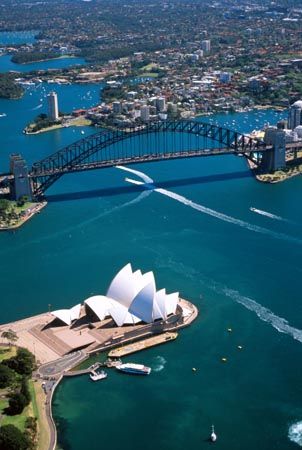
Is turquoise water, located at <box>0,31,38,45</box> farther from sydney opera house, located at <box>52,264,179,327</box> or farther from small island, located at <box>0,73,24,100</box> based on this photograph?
sydney opera house, located at <box>52,264,179,327</box>

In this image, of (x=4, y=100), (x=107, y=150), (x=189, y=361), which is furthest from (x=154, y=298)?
(x=4, y=100)

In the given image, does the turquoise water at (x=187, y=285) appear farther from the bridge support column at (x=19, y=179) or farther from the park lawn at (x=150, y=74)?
the park lawn at (x=150, y=74)

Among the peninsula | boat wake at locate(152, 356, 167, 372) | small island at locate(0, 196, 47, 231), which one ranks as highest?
the peninsula

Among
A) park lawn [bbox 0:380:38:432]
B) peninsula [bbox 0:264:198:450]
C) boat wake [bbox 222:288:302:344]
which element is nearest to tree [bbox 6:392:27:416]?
park lawn [bbox 0:380:38:432]

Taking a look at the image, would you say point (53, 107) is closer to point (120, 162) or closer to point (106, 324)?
point (120, 162)

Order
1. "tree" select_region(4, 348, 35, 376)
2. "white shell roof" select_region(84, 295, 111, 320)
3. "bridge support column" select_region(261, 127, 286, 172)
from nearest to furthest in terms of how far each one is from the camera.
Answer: "tree" select_region(4, 348, 35, 376), "white shell roof" select_region(84, 295, 111, 320), "bridge support column" select_region(261, 127, 286, 172)

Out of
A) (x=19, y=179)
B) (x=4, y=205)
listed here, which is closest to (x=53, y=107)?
(x=19, y=179)

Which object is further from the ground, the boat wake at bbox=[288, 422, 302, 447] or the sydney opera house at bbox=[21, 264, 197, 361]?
the sydney opera house at bbox=[21, 264, 197, 361]
